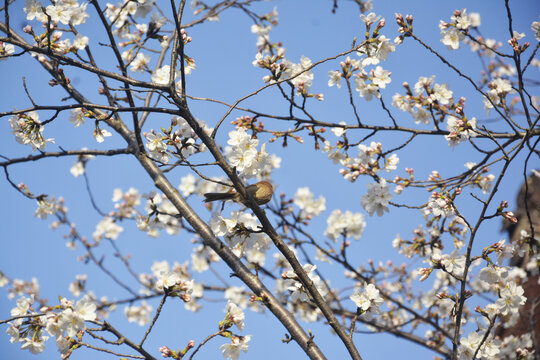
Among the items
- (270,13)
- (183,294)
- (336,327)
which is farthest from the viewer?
(270,13)

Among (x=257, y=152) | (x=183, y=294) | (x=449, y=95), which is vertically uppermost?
(x=449, y=95)

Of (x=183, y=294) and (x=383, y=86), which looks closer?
(x=183, y=294)

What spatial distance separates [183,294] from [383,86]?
8.18 feet

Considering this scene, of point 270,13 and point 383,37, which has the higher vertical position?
point 270,13

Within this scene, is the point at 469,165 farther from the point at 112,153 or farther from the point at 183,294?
the point at 112,153

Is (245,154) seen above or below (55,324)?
above

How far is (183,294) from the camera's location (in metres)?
2.96

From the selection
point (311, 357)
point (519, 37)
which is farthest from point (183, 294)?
point (519, 37)

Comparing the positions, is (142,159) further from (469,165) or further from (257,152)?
(469,165)

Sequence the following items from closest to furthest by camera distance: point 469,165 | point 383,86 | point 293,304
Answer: point 383,86 → point 469,165 → point 293,304

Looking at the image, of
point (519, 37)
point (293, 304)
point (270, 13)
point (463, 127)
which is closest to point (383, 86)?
point (463, 127)

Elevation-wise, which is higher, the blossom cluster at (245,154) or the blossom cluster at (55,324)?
the blossom cluster at (245,154)

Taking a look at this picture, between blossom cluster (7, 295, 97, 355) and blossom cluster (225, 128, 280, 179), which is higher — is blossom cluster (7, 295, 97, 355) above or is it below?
below

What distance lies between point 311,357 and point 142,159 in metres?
2.04
